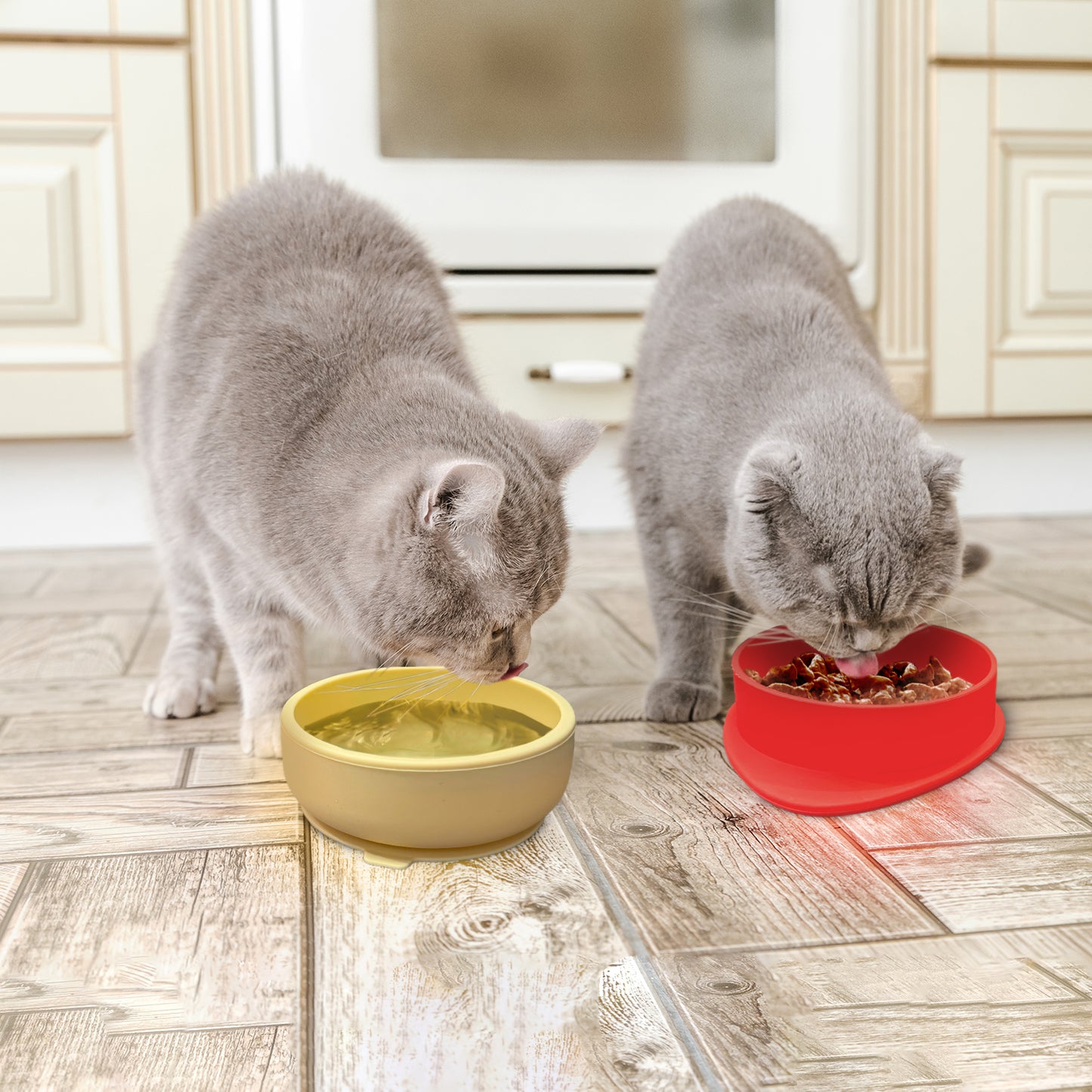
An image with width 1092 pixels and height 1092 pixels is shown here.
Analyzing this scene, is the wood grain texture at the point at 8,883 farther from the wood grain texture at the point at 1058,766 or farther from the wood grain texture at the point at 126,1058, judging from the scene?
the wood grain texture at the point at 1058,766

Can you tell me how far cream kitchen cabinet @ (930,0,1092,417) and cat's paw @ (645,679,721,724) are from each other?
4.81 feet

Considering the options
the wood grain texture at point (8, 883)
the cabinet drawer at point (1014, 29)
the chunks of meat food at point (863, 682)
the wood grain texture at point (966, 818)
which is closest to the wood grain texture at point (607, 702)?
the chunks of meat food at point (863, 682)

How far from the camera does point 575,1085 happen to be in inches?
30.3

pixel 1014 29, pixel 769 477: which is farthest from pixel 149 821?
pixel 1014 29

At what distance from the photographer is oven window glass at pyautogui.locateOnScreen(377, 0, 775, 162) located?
2.42 metres

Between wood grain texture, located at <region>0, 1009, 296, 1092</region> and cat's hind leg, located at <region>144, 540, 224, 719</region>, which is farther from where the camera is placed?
cat's hind leg, located at <region>144, 540, 224, 719</region>

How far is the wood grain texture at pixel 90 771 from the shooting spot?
1279mm

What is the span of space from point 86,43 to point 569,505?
4.74 feet

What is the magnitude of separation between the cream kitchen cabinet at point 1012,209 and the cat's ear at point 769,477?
1594mm

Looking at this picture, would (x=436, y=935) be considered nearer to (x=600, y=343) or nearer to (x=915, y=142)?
(x=600, y=343)

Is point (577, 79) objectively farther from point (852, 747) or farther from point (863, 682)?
point (852, 747)

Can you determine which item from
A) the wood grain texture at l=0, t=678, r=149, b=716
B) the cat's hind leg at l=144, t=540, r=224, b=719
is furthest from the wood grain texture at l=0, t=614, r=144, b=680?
the cat's hind leg at l=144, t=540, r=224, b=719

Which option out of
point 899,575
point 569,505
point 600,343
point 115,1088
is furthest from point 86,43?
point 115,1088

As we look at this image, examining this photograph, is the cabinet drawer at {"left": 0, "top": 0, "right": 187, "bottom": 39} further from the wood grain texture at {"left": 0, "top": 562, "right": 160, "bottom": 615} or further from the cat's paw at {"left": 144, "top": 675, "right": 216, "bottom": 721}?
the cat's paw at {"left": 144, "top": 675, "right": 216, "bottom": 721}
